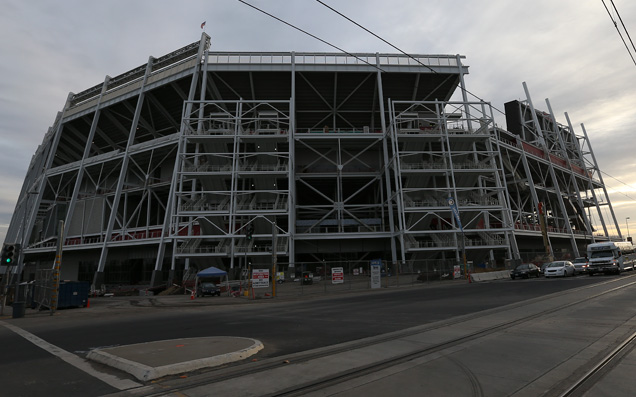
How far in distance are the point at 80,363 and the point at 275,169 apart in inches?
1379

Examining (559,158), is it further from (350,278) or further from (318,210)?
(350,278)

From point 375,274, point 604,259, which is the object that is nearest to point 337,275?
point 375,274

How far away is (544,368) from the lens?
5480mm

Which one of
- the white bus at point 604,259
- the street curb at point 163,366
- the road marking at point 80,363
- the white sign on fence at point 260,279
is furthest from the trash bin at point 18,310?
the white bus at point 604,259

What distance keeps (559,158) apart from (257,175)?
57173 millimetres

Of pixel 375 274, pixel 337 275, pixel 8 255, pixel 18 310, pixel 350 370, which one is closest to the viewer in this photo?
pixel 350 370

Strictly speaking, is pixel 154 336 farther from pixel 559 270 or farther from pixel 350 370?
pixel 559 270

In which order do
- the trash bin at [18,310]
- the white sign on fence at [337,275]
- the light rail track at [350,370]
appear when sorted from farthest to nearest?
the white sign on fence at [337,275] < the trash bin at [18,310] < the light rail track at [350,370]

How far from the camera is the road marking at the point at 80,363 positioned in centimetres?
521

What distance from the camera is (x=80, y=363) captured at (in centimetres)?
683

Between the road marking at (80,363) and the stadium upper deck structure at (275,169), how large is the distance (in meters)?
24.0

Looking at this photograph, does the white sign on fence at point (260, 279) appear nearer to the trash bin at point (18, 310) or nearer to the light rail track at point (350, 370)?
the trash bin at point (18, 310)

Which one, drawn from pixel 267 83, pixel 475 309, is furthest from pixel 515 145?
pixel 475 309

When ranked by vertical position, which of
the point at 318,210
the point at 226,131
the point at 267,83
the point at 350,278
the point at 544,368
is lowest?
the point at 544,368
